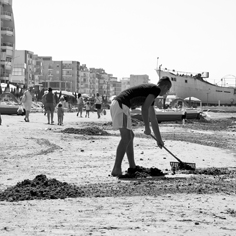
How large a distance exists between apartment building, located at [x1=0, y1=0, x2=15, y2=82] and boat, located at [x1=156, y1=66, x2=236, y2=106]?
27100mm

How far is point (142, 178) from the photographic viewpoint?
8.54 meters

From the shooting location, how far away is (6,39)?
356 ft

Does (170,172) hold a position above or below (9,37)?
below

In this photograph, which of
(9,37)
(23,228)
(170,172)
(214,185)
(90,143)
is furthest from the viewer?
(9,37)

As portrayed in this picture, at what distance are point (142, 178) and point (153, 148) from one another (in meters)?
4.88

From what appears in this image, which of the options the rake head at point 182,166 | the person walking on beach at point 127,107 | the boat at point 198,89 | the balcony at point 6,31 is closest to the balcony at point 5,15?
the balcony at point 6,31

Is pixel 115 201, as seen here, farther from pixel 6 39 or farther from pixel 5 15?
pixel 6 39

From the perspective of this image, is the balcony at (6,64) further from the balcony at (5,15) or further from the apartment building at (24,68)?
the apartment building at (24,68)

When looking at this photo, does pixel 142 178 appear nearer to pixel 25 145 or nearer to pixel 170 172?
pixel 170 172

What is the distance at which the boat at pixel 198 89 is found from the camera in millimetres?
114312

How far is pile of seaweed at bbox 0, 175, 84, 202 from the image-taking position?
6629 mm

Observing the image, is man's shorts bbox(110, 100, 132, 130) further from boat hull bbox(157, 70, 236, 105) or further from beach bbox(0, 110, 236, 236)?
boat hull bbox(157, 70, 236, 105)

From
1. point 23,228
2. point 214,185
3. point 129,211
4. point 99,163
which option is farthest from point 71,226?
point 99,163

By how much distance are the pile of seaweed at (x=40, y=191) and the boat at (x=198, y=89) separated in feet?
Answer: 337
